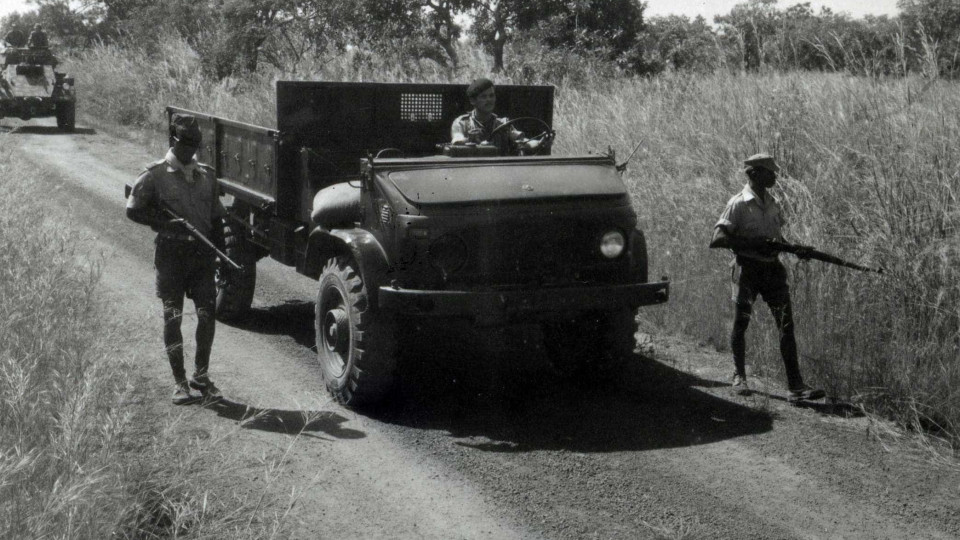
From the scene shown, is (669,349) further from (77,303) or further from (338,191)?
(77,303)

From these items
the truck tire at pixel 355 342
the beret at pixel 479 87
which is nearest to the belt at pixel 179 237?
the truck tire at pixel 355 342

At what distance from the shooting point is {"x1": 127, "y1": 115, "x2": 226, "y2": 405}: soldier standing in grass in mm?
6273

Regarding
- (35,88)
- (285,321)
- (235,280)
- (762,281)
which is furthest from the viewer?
(35,88)

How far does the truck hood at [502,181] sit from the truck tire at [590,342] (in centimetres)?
75

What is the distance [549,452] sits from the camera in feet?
18.3

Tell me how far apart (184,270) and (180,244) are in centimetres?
17

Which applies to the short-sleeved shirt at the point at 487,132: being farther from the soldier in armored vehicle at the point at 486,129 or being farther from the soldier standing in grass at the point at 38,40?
the soldier standing in grass at the point at 38,40

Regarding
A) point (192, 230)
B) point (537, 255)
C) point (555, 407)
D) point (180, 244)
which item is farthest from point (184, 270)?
point (555, 407)

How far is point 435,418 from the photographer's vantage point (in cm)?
619

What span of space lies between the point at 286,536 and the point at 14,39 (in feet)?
72.1

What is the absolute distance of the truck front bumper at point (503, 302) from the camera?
5.72m

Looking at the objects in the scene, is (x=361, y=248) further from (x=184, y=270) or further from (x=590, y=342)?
(x=590, y=342)

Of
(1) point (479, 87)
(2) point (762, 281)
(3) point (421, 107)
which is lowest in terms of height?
(2) point (762, 281)

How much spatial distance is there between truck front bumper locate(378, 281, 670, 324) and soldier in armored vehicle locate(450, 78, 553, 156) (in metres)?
1.71
